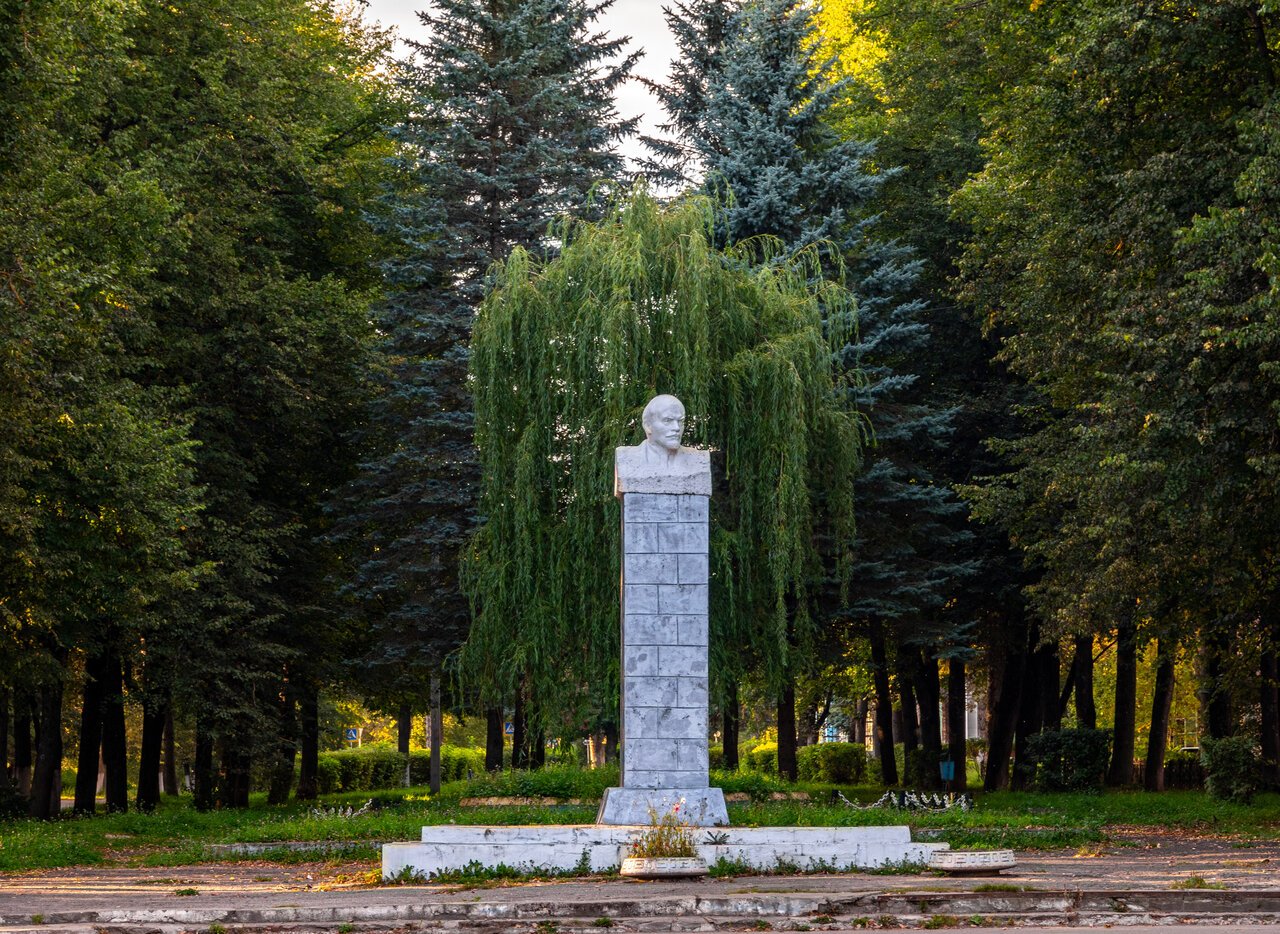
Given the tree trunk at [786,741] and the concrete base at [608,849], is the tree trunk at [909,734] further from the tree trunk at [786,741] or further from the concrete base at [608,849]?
the concrete base at [608,849]

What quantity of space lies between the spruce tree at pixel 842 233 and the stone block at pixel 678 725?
10447 millimetres

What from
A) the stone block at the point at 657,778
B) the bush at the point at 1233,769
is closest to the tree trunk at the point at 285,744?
the stone block at the point at 657,778

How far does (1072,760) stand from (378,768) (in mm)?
26208

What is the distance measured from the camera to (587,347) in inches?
848

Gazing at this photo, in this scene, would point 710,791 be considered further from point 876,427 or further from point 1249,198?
point 876,427

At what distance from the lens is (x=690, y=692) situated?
15289 mm

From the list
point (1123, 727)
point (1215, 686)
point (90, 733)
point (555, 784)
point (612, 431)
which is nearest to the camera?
point (555, 784)

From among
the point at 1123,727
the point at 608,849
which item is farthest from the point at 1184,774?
the point at 608,849

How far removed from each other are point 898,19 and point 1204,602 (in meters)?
16.0

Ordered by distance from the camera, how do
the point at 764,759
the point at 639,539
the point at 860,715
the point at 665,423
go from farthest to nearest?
1. the point at 860,715
2. the point at 764,759
3. the point at 665,423
4. the point at 639,539

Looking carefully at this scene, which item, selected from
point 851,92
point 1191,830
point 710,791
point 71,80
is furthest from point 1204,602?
point 71,80

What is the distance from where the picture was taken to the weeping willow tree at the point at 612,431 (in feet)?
69.1

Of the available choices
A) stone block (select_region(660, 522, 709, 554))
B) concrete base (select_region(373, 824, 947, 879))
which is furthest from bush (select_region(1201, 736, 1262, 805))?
stone block (select_region(660, 522, 709, 554))

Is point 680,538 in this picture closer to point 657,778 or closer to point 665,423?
point 665,423
